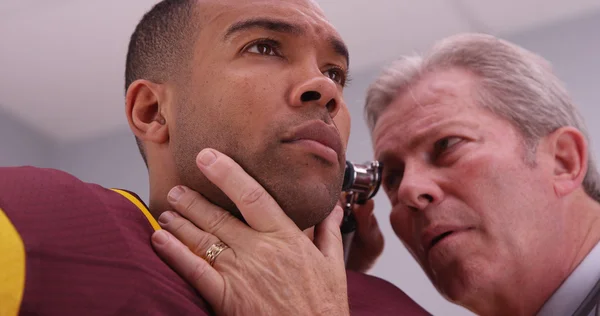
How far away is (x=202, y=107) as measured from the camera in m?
Answer: 0.95

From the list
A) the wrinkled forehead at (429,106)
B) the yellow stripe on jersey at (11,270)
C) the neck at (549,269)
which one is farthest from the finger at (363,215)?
the yellow stripe on jersey at (11,270)

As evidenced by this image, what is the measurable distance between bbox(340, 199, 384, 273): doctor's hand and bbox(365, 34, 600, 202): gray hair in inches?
9.0

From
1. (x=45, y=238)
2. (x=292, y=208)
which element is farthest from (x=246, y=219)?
(x=45, y=238)

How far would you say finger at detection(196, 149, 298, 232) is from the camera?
0.88 metres

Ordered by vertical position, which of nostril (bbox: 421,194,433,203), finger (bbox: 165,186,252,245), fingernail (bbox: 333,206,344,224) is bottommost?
nostril (bbox: 421,194,433,203)

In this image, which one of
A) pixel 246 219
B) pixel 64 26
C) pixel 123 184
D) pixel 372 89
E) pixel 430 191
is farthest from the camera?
pixel 123 184

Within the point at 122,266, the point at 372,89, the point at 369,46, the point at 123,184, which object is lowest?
the point at 123,184

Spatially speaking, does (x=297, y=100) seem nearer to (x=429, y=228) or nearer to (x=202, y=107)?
(x=202, y=107)

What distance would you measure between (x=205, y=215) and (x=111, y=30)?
1.74 metres

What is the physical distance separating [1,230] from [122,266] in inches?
4.7

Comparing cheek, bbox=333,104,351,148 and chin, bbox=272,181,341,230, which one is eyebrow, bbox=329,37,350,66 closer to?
cheek, bbox=333,104,351,148

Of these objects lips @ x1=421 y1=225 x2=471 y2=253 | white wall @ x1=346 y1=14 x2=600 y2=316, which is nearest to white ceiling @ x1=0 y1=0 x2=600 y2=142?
white wall @ x1=346 y1=14 x2=600 y2=316

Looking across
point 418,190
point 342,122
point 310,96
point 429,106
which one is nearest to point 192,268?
point 310,96

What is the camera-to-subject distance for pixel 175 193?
0.94m
